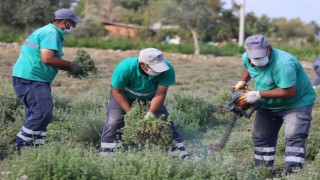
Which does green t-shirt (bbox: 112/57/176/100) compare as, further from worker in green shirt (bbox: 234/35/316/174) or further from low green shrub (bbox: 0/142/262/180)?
low green shrub (bbox: 0/142/262/180)

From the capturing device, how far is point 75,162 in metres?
4.43

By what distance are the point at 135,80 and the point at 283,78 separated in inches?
57.3

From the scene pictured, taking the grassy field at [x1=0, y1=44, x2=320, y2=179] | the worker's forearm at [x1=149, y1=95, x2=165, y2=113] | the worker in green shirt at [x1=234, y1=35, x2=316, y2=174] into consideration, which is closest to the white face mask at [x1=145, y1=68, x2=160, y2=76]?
the worker's forearm at [x1=149, y1=95, x2=165, y2=113]

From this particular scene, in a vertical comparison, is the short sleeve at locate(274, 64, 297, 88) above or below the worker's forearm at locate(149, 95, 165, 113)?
above

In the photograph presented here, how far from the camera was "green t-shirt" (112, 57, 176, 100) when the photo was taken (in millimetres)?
5645

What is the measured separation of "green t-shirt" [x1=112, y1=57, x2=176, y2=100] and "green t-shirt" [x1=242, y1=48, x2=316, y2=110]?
89 cm

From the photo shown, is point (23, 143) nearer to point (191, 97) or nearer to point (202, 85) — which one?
point (191, 97)

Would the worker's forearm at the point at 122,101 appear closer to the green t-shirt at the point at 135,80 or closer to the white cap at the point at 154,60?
the green t-shirt at the point at 135,80

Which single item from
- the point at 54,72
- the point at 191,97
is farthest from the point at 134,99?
the point at 191,97

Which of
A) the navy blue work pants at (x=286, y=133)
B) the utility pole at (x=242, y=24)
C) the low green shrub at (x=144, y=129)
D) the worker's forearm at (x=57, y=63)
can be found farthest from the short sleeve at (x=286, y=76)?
the utility pole at (x=242, y=24)

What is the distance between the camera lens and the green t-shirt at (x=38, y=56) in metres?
6.14

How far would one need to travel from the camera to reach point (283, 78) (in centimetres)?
541

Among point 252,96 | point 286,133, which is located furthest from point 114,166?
point 286,133

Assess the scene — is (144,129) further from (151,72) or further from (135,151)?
(151,72)
